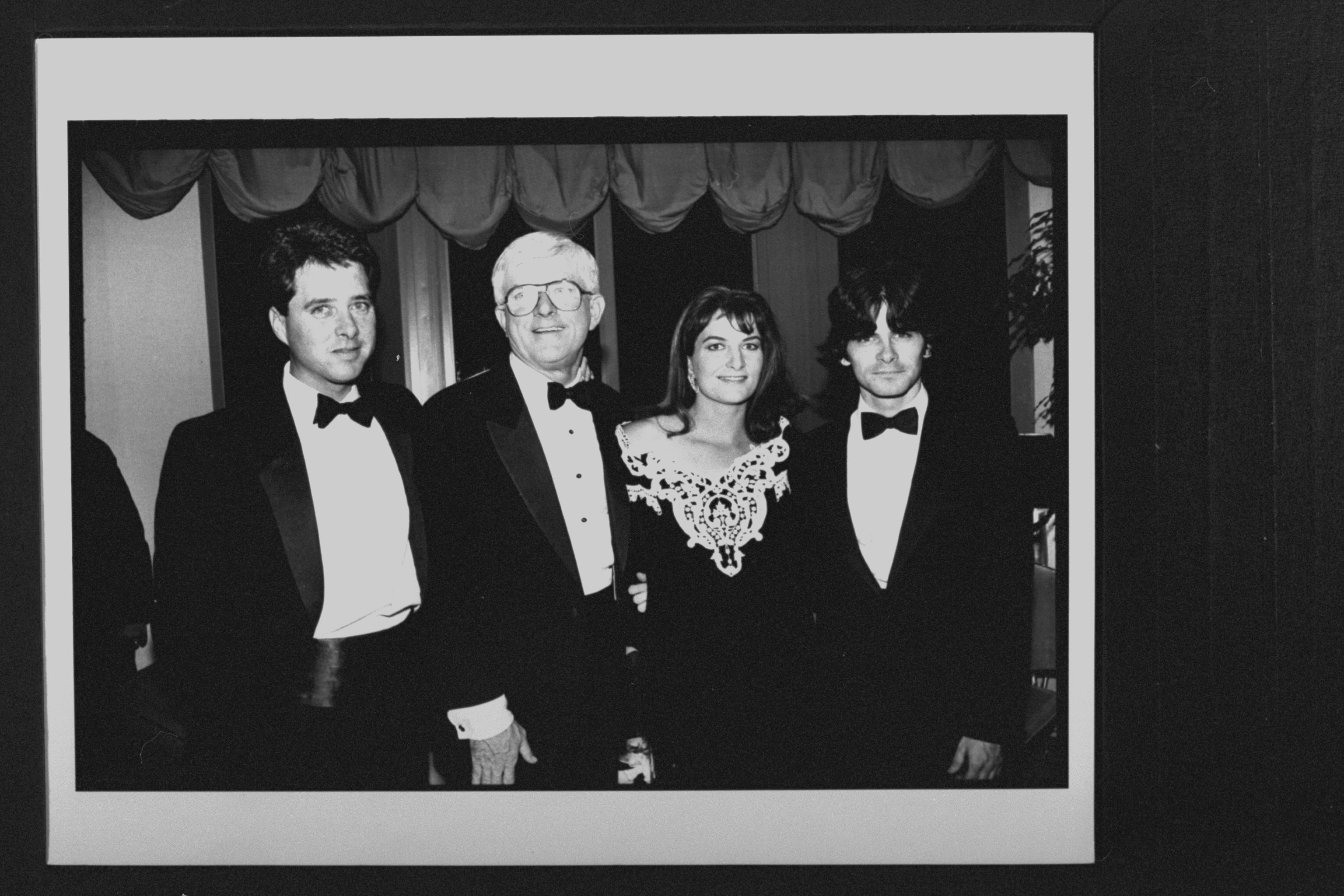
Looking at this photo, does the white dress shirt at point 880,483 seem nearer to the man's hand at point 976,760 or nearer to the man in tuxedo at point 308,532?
the man's hand at point 976,760

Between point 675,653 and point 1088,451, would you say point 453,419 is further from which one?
point 1088,451

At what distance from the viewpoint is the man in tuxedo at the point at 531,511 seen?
177cm

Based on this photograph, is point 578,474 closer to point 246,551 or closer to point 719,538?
point 719,538

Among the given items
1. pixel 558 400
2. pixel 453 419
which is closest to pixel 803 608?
pixel 558 400

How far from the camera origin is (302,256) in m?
1.76

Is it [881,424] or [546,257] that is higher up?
[546,257]

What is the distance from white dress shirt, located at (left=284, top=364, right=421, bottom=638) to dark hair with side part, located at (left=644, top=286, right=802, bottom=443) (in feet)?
1.73

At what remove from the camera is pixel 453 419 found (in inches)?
69.8

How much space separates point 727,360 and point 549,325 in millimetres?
343

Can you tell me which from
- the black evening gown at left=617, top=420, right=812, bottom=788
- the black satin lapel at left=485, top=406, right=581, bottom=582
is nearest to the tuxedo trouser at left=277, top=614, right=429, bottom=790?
the black satin lapel at left=485, top=406, right=581, bottom=582

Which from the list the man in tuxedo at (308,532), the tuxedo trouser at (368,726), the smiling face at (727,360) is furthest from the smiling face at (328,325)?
the smiling face at (727,360)
